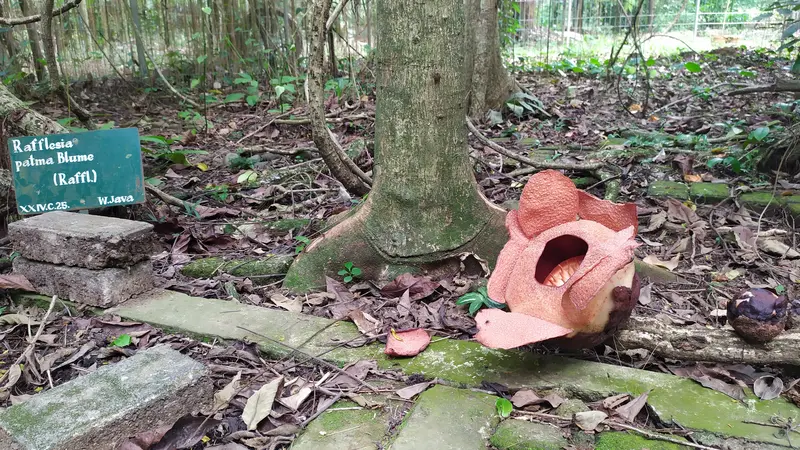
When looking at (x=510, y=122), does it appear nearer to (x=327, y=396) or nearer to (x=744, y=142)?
(x=744, y=142)

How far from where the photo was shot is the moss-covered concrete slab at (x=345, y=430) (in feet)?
5.38

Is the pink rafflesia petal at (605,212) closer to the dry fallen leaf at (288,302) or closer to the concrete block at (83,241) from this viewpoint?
the dry fallen leaf at (288,302)

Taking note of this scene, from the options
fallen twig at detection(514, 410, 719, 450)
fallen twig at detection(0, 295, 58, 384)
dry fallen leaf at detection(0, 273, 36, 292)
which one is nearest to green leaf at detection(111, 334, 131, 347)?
fallen twig at detection(0, 295, 58, 384)

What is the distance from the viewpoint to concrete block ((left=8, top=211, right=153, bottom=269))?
245 cm

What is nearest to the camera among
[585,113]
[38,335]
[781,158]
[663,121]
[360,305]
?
[38,335]

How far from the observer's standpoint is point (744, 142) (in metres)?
3.97

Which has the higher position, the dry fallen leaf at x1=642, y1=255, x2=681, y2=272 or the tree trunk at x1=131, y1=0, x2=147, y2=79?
the tree trunk at x1=131, y1=0, x2=147, y2=79

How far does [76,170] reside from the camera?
280cm

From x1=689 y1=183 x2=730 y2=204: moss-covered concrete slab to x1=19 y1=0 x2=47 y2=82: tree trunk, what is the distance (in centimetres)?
590

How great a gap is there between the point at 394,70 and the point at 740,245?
1.91m

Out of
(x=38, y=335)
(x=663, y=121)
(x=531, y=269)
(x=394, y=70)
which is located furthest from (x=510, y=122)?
(x=38, y=335)

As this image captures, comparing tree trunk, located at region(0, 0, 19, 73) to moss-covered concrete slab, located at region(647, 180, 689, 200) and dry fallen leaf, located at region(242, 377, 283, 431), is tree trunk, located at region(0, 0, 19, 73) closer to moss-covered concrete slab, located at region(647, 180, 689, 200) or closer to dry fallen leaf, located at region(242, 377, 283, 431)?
dry fallen leaf, located at region(242, 377, 283, 431)

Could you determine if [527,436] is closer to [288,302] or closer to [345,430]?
[345,430]

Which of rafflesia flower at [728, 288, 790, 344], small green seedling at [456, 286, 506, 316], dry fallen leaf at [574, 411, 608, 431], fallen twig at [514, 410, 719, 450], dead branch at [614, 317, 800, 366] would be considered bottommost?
fallen twig at [514, 410, 719, 450]
